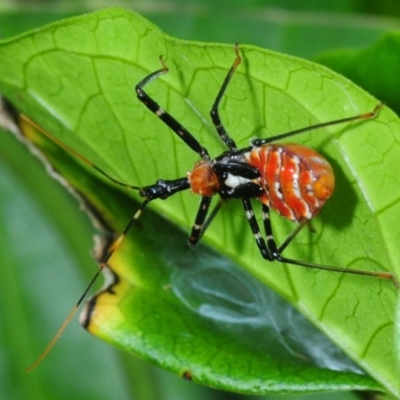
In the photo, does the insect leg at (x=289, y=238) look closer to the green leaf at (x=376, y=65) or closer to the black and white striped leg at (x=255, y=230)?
the black and white striped leg at (x=255, y=230)

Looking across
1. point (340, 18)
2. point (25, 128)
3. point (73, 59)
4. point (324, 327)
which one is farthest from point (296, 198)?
point (340, 18)

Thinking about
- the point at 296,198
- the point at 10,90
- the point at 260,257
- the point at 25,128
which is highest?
the point at 10,90

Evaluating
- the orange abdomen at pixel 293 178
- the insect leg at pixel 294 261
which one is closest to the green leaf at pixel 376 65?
the orange abdomen at pixel 293 178

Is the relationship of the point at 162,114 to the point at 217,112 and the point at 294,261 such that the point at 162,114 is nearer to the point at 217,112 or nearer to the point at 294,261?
the point at 217,112

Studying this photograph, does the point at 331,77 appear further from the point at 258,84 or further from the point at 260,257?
the point at 260,257

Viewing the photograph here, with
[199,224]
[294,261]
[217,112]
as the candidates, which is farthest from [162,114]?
[294,261]

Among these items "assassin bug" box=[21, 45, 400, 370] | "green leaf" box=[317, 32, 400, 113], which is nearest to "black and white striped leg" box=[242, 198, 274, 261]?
"assassin bug" box=[21, 45, 400, 370]
